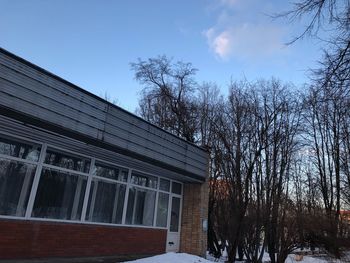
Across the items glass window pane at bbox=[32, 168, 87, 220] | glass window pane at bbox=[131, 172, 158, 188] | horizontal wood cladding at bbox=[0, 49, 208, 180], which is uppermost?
horizontal wood cladding at bbox=[0, 49, 208, 180]

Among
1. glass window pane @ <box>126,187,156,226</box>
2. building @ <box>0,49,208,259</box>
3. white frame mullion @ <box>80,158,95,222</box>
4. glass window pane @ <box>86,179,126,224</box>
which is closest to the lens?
building @ <box>0,49,208,259</box>

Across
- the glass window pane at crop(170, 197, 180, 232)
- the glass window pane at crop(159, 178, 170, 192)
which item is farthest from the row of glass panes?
the glass window pane at crop(170, 197, 180, 232)

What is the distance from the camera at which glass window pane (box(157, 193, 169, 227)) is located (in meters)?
16.2

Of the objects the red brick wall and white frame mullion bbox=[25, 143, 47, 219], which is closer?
the red brick wall

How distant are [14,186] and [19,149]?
1.04m

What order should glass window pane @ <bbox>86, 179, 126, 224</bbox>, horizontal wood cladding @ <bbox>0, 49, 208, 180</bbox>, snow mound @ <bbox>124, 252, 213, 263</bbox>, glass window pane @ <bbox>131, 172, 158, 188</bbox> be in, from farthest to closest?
1. glass window pane @ <bbox>131, 172, 158, 188</bbox>
2. snow mound @ <bbox>124, 252, 213, 263</bbox>
3. glass window pane @ <bbox>86, 179, 126, 224</bbox>
4. horizontal wood cladding @ <bbox>0, 49, 208, 180</bbox>

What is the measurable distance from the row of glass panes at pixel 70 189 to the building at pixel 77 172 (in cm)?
3

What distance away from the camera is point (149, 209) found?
1559 cm

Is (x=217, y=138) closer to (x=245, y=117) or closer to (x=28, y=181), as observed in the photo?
(x=245, y=117)

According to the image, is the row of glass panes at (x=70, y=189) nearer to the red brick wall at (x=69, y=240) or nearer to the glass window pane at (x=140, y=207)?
the glass window pane at (x=140, y=207)

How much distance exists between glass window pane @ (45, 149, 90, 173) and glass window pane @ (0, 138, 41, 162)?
429 millimetres

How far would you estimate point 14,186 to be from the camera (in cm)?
1034

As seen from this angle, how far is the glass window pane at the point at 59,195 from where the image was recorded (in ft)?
36.1

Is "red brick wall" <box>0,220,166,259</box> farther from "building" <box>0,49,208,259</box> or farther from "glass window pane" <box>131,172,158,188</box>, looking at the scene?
"glass window pane" <box>131,172,158,188</box>
